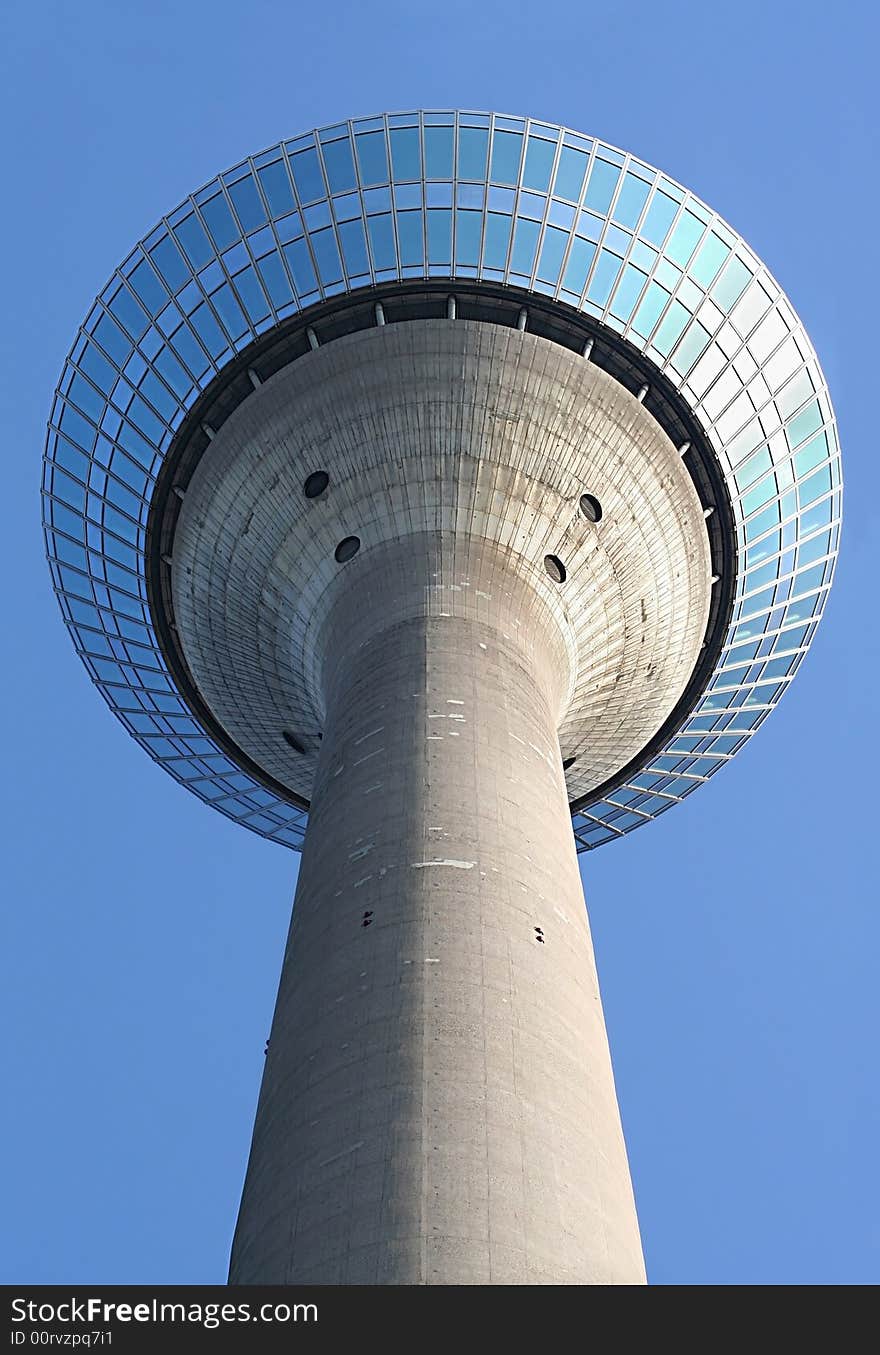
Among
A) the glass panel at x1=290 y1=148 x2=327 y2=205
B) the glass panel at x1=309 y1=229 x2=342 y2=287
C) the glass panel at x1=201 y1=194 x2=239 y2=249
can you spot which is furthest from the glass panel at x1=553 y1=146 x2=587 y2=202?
the glass panel at x1=201 y1=194 x2=239 y2=249

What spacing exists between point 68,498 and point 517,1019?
63.4 feet

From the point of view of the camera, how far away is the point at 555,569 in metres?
26.6

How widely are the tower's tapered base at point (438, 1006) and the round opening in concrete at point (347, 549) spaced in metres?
1.87

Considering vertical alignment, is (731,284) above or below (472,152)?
below

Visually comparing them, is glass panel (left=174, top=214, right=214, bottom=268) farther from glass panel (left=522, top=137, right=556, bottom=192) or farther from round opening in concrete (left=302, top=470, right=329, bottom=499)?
glass panel (left=522, top=137, right=556, bottom=192)

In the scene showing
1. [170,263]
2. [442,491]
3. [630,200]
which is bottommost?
[442,491]

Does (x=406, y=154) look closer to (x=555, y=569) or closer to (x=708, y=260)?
(x=708, y=260)

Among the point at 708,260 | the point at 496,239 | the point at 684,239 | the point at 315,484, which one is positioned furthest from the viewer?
the point at 708,260

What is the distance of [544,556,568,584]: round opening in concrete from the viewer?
26438 millimetres

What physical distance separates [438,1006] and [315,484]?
39.3ft

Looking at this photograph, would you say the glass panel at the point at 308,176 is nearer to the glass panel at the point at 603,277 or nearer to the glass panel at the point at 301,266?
the glass panel at the point at 301,266

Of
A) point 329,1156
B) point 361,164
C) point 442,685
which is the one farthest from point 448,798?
point 361,164

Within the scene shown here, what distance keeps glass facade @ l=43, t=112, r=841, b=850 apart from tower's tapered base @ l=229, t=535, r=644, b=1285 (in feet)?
23.4

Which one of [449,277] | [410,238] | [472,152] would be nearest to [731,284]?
[472,152]
